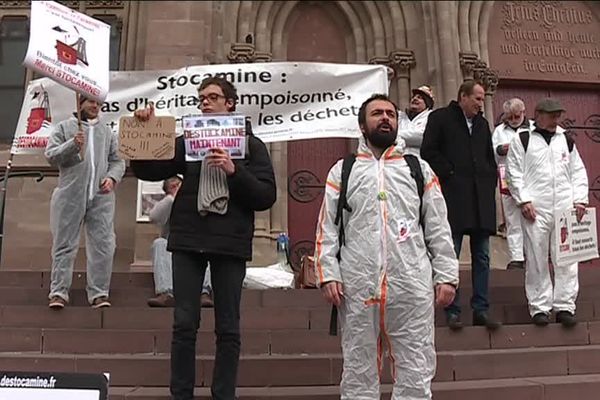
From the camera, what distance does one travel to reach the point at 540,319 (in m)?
5.57

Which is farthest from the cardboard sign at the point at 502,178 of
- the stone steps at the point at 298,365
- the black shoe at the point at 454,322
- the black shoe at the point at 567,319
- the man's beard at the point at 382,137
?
the man's beard at the point at 382,137

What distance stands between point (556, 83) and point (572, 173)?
6.52m

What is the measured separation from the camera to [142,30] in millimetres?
11023

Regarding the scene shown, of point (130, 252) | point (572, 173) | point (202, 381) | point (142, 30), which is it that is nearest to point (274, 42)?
point (142, 30)

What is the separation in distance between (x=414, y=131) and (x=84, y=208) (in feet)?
9.84

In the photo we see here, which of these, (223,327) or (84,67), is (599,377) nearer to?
(223,327)

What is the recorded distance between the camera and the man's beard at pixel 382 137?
147 inches

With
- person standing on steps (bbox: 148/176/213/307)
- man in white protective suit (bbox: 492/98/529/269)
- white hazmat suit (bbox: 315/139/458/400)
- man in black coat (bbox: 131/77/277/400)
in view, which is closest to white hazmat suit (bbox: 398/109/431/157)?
man in white protective suit (bbox: 492/98/529/269)

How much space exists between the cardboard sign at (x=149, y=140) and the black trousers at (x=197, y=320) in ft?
2.08

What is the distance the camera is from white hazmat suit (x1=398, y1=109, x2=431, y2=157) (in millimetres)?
6156

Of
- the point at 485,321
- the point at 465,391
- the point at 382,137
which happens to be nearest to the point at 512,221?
the point at 485,321

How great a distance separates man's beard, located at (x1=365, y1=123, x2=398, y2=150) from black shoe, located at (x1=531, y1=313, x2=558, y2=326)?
2646 mm

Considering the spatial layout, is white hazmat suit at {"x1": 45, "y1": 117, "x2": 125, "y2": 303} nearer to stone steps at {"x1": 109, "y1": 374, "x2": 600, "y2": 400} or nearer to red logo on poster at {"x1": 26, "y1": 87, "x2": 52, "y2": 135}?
stone steps at {"x1": 109, "y1": 374, "x2": 600, "y2": 400}

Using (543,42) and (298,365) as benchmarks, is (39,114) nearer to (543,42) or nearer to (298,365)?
(298,365)
